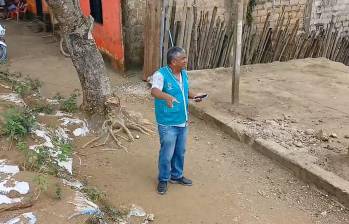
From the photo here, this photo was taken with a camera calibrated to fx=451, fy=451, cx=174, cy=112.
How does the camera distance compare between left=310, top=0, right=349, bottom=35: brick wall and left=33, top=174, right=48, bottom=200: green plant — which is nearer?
left=33, top=174, right=48, bottom=200: green plant

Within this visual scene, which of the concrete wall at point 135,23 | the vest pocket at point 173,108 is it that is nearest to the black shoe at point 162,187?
the vest pocket at point 173,108

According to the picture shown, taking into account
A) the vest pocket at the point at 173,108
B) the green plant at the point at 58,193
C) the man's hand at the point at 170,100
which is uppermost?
the man's hand at the point at 170,100

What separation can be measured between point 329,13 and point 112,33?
4.84m

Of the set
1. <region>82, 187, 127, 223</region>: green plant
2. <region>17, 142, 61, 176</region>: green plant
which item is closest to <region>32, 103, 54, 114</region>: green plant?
<region>17, 142, 61, 176</region>: green plant

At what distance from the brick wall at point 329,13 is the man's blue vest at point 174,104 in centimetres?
661

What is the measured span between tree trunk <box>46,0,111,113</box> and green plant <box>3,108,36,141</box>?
0.95m

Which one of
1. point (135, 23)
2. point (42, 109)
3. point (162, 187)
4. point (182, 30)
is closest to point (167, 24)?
point (182, 30)

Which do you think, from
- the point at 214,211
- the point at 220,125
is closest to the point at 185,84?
the point at 214,211

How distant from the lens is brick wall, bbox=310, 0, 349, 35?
32.2 ft

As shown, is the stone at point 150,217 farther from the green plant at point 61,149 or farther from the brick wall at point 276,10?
the brick wall at point 276,10

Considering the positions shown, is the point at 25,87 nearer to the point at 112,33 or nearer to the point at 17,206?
the point at 112,33

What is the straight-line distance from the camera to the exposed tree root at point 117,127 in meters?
5.52

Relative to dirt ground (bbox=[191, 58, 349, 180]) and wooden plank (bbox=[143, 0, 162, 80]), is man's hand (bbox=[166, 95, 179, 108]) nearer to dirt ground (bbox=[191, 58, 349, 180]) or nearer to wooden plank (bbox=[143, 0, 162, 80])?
dirt ground (bbox=[191, 58, 349, 180])

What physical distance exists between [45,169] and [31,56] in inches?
258
